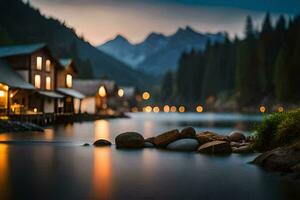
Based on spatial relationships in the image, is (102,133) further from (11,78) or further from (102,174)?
(102,174)

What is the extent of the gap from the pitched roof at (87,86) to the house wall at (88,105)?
129 centimetres

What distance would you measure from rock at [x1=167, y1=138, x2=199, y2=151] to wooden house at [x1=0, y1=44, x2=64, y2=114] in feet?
104

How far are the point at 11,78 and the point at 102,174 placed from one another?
42083 millimetres

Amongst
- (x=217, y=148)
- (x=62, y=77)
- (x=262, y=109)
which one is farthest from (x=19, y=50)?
(x=262, y=109)

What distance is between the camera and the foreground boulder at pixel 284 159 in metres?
20.5

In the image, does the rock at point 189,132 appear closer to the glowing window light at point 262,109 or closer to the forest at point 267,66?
the forest at point 267,66

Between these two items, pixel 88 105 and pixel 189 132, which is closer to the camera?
pixel 189 132

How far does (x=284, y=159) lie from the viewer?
21172mm

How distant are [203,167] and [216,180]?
12.0ft

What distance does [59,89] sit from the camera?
7600cm

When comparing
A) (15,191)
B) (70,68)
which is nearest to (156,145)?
(15,191)

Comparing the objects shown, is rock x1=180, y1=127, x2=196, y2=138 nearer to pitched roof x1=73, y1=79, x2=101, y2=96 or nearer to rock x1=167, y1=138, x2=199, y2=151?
rock x1=167, y1=138, x2=199, y2=151

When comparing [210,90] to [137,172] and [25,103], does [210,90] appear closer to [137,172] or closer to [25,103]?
[25,103]

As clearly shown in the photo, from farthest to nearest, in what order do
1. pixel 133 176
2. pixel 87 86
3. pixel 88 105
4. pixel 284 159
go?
pixel 87 86 < pixel 88 105 < pixel 284 159 < pixel 133 176
